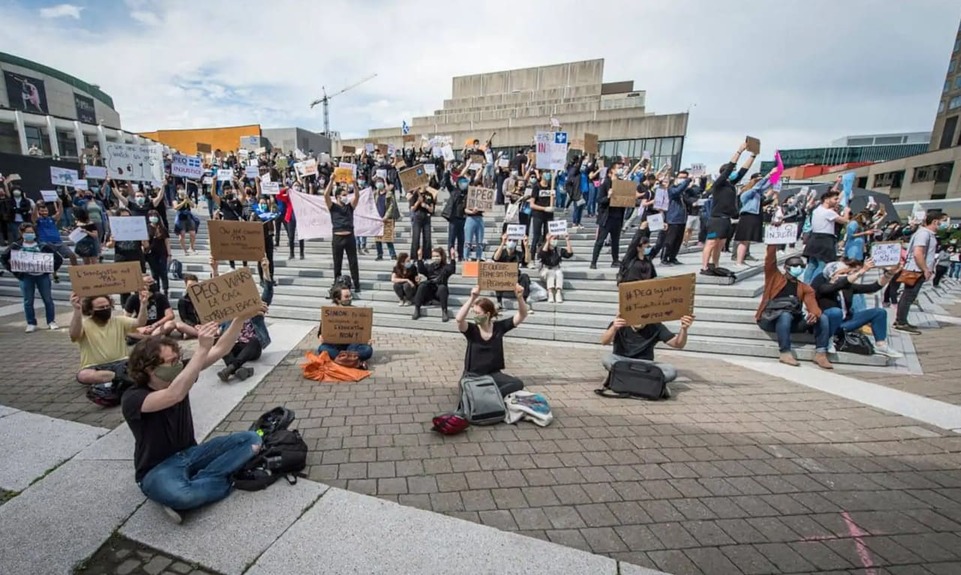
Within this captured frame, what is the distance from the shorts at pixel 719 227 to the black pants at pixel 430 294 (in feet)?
18.3

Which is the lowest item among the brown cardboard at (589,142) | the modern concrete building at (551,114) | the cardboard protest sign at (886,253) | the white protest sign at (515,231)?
the cardboard protest sign at (886,253)

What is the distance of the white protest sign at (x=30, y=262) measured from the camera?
7551 millimetres

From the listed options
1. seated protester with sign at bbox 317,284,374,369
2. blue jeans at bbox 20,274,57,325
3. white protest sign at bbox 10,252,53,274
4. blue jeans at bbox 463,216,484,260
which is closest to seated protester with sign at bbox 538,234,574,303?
blue jeans at bbox 463,216,484,260

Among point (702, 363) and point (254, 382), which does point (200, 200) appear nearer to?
point (254, 382)

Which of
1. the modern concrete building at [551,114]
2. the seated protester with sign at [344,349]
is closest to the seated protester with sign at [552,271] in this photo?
the seated protester with sign at [344,349]

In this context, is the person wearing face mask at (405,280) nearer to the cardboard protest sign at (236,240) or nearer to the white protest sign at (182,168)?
the cardboard protest sign at (236,240)

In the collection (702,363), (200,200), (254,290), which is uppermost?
(200,200)

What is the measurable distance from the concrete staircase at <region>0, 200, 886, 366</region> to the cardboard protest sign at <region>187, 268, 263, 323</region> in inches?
179

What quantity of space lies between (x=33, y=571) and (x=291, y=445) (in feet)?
5.02

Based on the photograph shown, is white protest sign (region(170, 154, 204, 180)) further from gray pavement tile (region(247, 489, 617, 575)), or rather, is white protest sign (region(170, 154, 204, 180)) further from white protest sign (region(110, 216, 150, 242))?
gray pavement tile (region(247, 489, 617, 575))

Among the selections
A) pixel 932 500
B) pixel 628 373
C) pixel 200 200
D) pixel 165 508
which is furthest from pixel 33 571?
pixel 200 200

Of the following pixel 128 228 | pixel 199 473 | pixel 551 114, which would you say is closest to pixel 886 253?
pixel 199 473

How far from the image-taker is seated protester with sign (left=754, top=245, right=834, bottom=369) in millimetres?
6344

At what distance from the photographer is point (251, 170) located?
13.8 meters
